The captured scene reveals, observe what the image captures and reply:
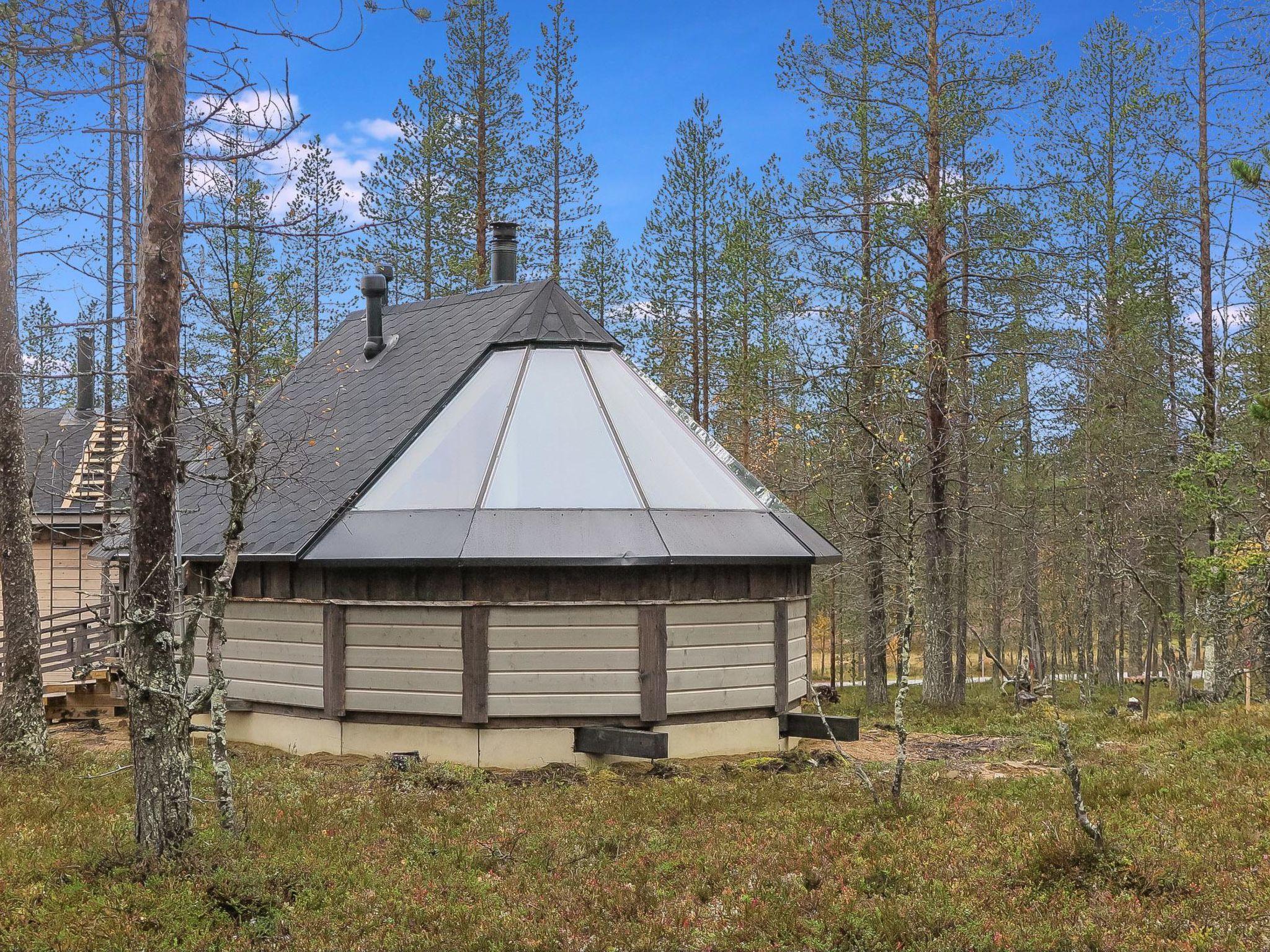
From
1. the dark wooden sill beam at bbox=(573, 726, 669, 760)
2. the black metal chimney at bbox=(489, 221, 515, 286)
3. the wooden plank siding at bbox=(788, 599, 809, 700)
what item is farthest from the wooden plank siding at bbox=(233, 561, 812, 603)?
the black metal chimney at bbox=(489, 221, 515, 286)

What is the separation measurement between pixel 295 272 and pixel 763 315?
15.2 metres

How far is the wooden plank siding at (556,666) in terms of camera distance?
1138 cm

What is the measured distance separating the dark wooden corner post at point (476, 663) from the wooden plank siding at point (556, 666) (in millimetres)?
58

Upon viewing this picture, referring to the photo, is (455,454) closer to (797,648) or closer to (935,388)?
(797,648)

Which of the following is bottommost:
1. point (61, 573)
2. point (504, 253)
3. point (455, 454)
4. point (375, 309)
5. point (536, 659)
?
point (536, 659)

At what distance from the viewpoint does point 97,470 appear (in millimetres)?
22375

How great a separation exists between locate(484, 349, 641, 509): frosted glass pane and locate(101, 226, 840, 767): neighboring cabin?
0.03 metres

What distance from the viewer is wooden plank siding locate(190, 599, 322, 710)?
1215cm

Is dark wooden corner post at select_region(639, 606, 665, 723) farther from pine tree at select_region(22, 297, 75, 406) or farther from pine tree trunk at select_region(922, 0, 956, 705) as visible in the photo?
pine tree at select_region(22, 297, 75, 406)

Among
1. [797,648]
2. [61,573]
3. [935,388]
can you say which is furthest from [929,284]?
[61,573]

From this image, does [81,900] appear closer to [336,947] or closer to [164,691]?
[164,691]

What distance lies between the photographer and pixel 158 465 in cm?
707

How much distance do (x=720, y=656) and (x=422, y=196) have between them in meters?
19.3

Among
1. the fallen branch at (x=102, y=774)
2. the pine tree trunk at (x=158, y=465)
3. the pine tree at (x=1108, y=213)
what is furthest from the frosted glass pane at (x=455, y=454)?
the pine tree at (x=1108, y=213)
